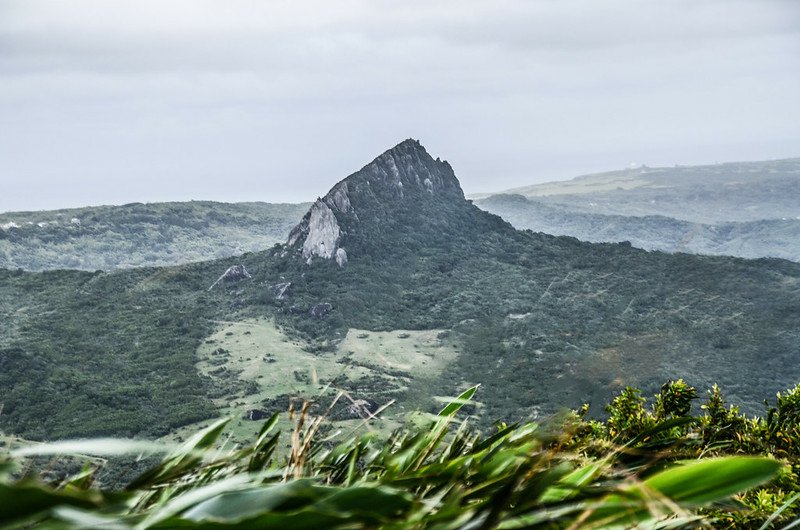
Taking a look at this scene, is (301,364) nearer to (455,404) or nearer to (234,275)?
(234,275)

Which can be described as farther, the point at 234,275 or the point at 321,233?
the point at 321,233

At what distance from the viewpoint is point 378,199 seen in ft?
457

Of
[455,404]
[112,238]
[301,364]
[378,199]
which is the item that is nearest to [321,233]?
[378,199]

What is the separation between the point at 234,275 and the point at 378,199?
35.3 metres

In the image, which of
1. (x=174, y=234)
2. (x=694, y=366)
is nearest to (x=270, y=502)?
(x=694, y=366)

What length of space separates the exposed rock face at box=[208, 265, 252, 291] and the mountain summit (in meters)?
11.2

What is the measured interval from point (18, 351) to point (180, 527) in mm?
90932

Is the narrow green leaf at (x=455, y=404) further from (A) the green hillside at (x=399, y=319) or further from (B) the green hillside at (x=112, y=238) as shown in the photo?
(B) the green hillside at (x=112, y=238)

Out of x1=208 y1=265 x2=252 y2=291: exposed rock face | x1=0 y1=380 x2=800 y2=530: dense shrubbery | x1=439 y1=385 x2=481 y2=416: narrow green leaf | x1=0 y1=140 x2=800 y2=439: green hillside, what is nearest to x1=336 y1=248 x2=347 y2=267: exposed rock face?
x1=0 y1=140 x2=800 y2=439: green hillside

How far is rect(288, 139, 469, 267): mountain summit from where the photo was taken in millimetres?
126312

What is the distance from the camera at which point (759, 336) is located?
289 feet

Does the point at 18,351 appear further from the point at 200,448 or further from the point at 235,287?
the point at 200,448

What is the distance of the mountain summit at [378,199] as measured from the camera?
126312mm

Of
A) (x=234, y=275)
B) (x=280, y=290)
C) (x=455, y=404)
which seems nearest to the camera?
(x=455, y=404)
